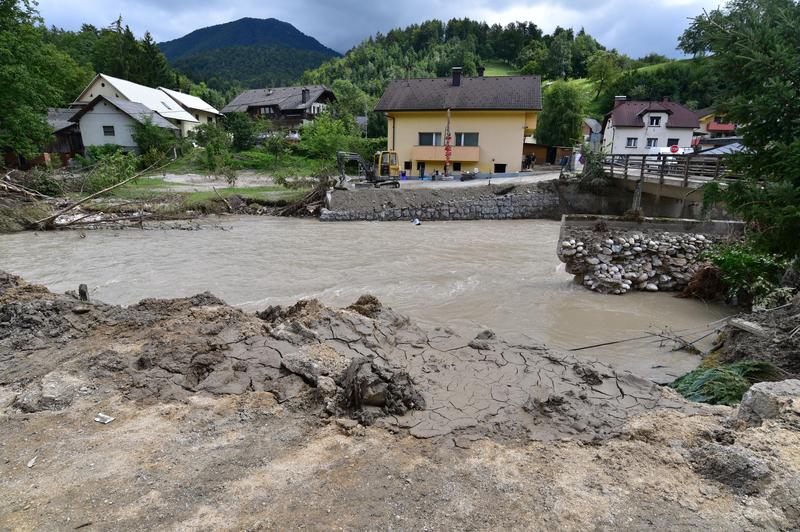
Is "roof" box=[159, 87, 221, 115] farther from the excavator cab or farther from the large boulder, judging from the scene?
the large boulder

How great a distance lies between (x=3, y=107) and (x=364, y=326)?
3587 centimetres

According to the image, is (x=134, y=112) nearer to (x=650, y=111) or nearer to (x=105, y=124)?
(x=105, y=124)

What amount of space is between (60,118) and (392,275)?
46.4 m

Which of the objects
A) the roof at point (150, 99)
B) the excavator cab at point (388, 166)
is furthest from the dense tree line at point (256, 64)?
the excavator cab at point (388, 166)

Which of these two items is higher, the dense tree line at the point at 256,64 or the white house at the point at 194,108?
the dense tree line at the point at 256,64

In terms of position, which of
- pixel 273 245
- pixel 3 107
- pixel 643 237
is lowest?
pixel 273 245

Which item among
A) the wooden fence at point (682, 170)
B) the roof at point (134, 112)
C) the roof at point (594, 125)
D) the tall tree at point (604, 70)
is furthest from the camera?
the tall tree at point (604, 70)

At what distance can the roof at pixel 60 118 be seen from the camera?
4142 centimetres

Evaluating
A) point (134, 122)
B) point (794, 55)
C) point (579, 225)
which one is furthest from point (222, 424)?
point (134, 122)

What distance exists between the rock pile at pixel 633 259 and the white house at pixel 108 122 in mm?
42861

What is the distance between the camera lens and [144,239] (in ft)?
65.0

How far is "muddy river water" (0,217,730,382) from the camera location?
957 cm

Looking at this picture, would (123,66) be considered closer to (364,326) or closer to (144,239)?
(144,239)

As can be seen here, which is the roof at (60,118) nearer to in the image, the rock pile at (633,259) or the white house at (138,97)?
the white house at (138,97)
